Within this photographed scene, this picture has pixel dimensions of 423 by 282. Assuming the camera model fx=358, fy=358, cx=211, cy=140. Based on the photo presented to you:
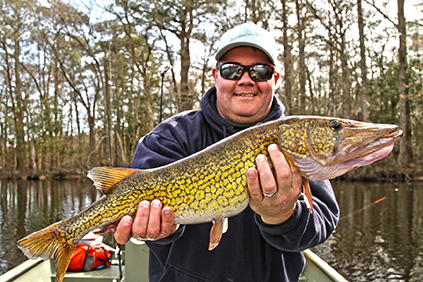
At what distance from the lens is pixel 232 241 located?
2236mm

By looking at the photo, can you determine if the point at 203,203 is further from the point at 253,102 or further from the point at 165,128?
the point at 253,102

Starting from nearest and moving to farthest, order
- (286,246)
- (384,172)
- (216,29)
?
(286,246) < (384,172) < (216,29)

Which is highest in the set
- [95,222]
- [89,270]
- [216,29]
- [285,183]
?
[216,29]

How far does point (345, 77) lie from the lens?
956 inches

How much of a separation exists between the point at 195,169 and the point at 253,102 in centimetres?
73

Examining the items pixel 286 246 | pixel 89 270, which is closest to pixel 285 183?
pixel 286 246

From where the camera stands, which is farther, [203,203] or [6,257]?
[6,257]

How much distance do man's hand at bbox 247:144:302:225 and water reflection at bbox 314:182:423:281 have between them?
7.14m

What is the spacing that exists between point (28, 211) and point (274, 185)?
1656cm

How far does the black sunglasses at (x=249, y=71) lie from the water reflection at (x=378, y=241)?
23.3 ft

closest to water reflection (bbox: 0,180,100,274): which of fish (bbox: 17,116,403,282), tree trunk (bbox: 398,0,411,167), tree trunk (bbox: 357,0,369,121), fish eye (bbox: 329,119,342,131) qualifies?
fish (bbox: 17,116,403,282)

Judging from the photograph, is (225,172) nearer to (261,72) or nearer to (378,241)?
(261,72)

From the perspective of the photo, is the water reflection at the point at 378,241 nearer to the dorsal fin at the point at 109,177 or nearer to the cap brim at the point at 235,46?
the cap brim at the point at 235,46

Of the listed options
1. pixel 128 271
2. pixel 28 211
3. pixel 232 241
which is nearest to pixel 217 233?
pixel 232 241
